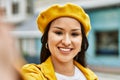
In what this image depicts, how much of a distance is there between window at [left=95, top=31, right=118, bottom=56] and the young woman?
1257 cm

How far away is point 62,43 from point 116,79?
9.53 metres

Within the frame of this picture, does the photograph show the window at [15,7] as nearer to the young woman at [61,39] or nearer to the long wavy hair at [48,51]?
the long wavy hair at [48,51]

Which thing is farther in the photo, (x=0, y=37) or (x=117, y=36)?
(x=117, y=36)

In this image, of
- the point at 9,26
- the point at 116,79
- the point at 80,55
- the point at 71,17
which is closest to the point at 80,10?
the point at 71,17

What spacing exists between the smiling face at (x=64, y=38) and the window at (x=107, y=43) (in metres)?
12.6

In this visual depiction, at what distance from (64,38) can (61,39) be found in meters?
0.01

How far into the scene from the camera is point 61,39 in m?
1.14

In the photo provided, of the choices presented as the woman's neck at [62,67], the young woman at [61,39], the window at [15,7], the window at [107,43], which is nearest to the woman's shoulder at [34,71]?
the young woman at [61,39]

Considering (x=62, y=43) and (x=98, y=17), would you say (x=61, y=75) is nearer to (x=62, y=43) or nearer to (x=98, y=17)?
(x=62, y=43)

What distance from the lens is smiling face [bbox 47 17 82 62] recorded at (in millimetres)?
1139

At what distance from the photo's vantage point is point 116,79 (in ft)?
34.2

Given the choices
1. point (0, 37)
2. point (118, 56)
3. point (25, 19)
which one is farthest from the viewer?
point (25, 19)

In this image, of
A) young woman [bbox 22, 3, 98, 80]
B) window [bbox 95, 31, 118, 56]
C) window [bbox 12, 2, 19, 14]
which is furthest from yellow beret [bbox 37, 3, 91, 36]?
window [bbox 12, 2, 19, 14]

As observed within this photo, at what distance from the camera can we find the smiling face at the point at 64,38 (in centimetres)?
114
